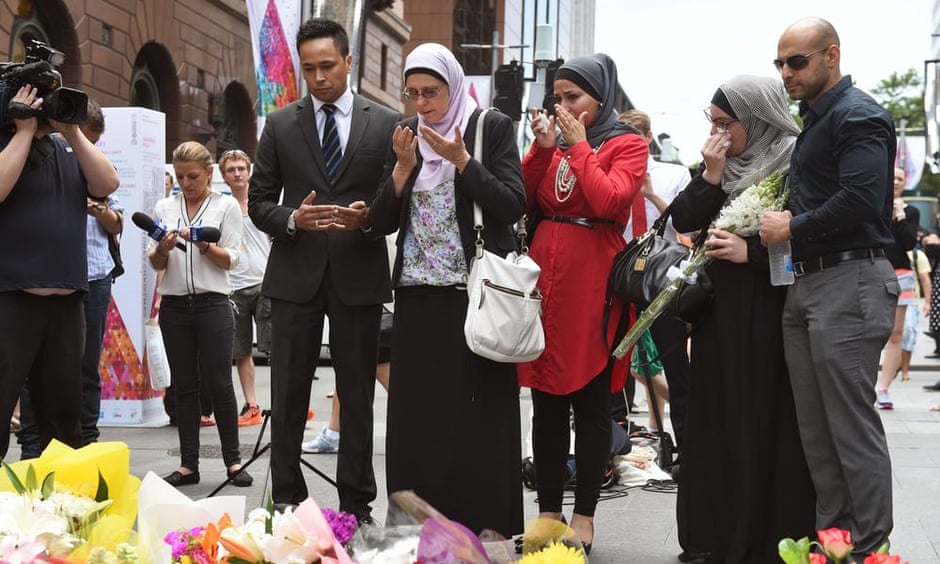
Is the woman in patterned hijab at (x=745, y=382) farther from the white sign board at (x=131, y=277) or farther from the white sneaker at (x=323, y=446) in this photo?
the white sign board at (x=131, y=277)

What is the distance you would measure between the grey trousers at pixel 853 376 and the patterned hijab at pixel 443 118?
1468 millimetres

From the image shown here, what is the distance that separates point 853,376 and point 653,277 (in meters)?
0.89

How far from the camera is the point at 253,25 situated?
1055cm

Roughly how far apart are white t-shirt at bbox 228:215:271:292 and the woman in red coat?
208 inches

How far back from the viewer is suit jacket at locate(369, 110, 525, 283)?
4762mm

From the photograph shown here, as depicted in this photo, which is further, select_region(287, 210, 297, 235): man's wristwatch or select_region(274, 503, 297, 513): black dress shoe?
select_region(287, 210, 297, 235): man's wristwatch

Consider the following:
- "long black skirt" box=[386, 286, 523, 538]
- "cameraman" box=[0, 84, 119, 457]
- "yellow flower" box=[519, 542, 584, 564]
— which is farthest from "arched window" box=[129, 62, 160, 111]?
"yellow flower" box=[519, 542, 584, 564]

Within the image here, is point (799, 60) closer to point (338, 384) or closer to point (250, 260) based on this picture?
point (338, 384)

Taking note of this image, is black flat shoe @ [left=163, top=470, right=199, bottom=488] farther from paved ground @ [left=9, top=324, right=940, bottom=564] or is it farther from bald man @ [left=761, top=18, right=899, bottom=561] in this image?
bald man @ [left=761, top=18, right=899, bottom=561]

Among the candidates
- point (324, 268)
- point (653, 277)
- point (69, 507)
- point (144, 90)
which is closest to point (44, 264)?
point (324, 268)

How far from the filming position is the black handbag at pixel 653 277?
4785mm

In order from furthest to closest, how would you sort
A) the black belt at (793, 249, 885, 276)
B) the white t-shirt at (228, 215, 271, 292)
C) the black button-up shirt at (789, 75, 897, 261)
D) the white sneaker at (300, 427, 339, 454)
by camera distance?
the white t-shirt at (228, 215, 271, 292) < the white sneaker at (300, 427, 339, 454) < the black belt at (793, 249, 885, 276) < the black button-up shirt at (789, 75, 897, 261)

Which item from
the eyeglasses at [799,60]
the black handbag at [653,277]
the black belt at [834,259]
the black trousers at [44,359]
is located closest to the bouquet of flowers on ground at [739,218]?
the black handbag at [653,277]

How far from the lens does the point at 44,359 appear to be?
516cm
